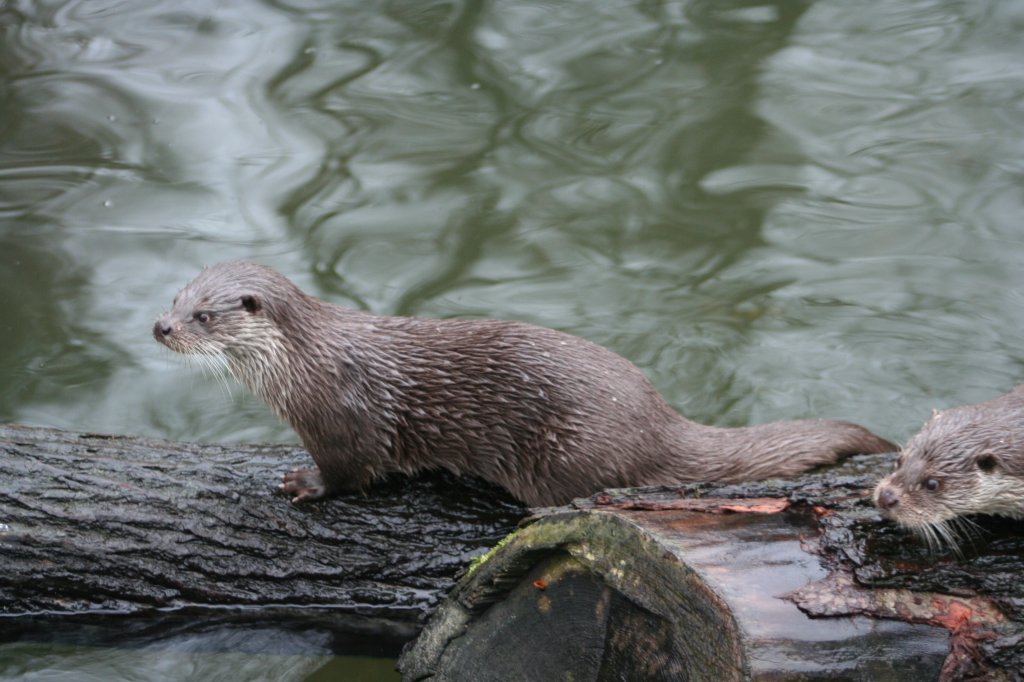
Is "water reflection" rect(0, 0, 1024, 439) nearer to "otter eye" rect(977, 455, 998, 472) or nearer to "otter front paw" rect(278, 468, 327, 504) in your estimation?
"otter front paw" rect(278, 468, 327, 504)

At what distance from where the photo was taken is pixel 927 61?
25.7 ft

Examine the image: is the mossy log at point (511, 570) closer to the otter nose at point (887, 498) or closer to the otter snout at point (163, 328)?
the otter nose at point (887, 498)

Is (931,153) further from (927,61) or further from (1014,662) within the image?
(1014,662)

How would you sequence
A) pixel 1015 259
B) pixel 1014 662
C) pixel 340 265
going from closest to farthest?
pixel 1014 662
pixel 1015 259
pixel 340 265

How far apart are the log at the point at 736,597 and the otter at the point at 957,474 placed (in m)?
0.05

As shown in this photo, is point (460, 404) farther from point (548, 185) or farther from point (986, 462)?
point (548, 185)

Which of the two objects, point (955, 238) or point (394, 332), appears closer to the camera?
point (394, 332)

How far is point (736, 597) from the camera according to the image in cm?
231

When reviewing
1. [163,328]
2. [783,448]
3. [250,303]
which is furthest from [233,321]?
[783,448]

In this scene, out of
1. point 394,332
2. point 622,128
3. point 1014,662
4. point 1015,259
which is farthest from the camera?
point 622,128

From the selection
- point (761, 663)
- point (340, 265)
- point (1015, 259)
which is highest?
point (761, 663)

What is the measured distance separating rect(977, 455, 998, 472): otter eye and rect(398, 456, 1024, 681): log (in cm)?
13

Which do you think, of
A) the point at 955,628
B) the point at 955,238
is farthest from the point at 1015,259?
the point at 955,628

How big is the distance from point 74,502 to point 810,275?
3.92 m
